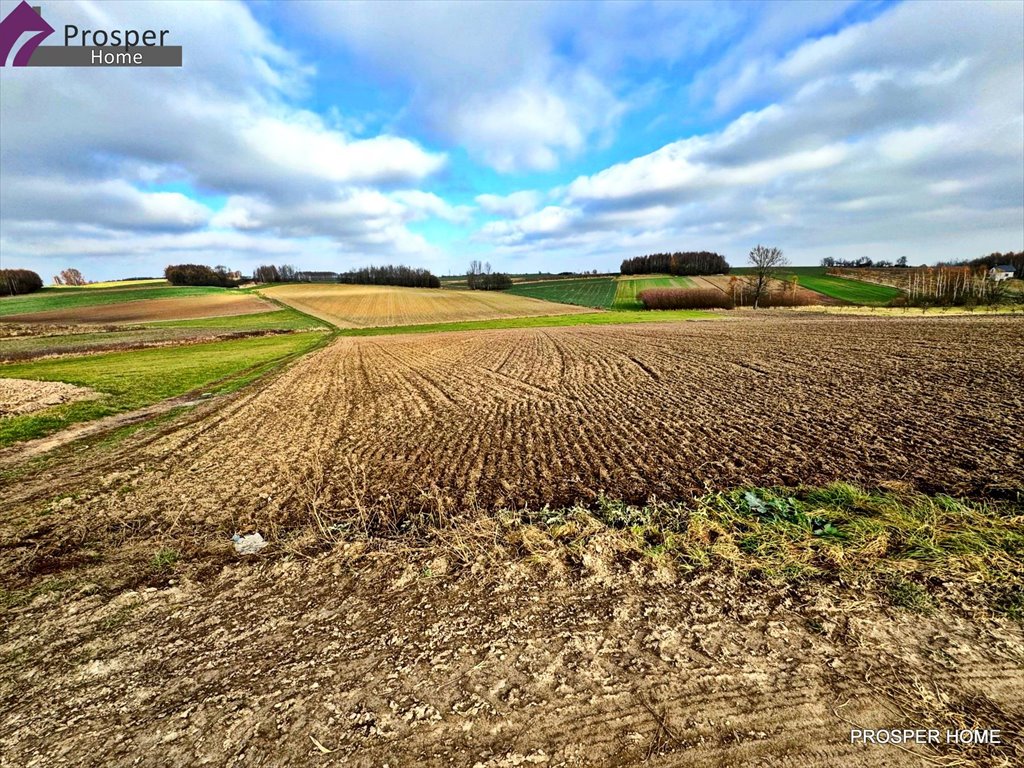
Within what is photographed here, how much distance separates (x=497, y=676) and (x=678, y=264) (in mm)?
126467

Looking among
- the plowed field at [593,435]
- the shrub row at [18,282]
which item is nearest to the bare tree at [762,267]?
the plowed field at [593,435]

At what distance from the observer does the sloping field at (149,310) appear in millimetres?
53744

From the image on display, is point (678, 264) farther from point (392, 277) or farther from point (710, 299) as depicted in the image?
point (392, 277)

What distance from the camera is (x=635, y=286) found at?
9050 centimetres

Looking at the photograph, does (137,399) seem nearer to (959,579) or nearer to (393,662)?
(393,662)

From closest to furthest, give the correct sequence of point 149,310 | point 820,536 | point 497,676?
point 497,676, point 820,536, point 149,310

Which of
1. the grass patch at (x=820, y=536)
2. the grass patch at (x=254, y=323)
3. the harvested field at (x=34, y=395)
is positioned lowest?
the grass patch at (x=820, y=536)

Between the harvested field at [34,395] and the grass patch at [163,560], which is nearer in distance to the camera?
the grass patch at [163,560]

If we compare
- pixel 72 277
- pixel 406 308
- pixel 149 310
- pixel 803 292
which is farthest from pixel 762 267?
pixel 72 277

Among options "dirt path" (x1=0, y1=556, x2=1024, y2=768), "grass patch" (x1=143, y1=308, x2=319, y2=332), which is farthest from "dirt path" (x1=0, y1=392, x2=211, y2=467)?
"grass patch" (x1=143, y1=308, x2=319, y2=332)

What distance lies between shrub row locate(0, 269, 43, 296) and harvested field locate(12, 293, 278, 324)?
6296 cm

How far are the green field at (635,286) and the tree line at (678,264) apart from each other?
2015cm

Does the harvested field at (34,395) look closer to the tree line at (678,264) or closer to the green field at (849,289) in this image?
the green field at (849,289)

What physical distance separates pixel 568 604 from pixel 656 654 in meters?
0.95
